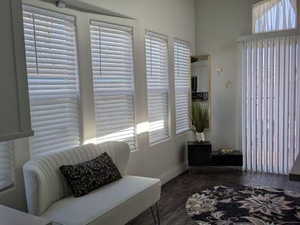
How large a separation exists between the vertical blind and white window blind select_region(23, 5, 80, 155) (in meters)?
3.08

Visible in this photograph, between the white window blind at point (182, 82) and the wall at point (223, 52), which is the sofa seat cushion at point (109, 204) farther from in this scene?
the wall at point (223, 52)

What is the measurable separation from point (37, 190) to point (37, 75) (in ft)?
3.34

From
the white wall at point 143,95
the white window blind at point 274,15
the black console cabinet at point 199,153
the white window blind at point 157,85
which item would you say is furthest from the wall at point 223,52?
the white window blind at point 157,85

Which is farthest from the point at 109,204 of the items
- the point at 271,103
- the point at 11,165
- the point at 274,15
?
the point at 274,15

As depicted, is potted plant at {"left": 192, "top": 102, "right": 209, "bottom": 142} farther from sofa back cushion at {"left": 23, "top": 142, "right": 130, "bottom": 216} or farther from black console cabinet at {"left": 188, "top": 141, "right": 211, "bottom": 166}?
sofa back cushion at {"left": 23, "top": 142, "right": 130, "bottom": 216}

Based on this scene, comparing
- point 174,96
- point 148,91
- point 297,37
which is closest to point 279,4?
point 297,37

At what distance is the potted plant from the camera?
196 inches

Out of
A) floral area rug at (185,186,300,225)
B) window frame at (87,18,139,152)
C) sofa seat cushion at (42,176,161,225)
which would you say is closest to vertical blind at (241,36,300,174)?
floral area rug at (185,186,300,225)

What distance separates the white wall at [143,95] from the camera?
2455 mm

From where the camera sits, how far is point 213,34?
17.0ft

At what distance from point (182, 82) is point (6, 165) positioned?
3.27m

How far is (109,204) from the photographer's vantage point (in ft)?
7.76

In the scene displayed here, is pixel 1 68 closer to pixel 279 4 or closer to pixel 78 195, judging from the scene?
pixel 78 195

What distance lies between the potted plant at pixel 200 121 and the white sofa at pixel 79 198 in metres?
2.21
